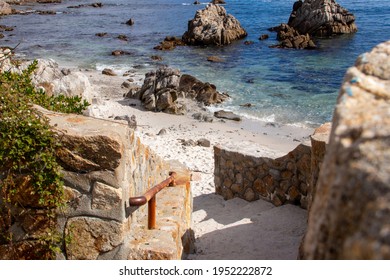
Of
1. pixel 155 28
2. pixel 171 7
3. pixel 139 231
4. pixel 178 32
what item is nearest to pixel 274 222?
pixel 139 231

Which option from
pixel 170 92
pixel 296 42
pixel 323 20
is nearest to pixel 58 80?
pixel 170 92

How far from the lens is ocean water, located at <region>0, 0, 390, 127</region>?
20.9 m

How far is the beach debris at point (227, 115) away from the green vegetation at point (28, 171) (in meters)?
14.0

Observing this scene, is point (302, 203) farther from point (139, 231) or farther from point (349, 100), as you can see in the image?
point (349, 100)

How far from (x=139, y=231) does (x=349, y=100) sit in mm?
2642

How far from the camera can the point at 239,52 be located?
33062 millimetres

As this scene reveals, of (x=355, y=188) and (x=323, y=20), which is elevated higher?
(x=355, y=188)

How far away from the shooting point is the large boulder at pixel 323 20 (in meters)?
39.5

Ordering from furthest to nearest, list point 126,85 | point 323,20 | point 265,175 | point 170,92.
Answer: point 323,20, point 126,85, point 170,92, point 265,175

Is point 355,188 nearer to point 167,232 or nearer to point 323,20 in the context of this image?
point 167,232

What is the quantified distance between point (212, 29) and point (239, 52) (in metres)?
5.45

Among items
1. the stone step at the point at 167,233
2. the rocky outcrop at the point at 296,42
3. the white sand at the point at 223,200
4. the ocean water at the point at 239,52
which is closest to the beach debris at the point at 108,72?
the ocean water at the point at 239,52

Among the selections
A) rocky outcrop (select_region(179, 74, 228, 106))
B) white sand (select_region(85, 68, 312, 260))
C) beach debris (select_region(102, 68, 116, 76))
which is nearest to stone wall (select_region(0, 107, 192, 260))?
white sand (select_region(85, 68, 312, 260))

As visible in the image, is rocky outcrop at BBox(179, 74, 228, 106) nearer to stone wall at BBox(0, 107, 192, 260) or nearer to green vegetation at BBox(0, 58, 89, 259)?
stone wall at BBox(0, 107, 192, 260)
